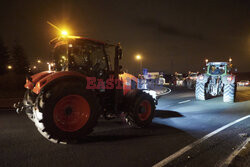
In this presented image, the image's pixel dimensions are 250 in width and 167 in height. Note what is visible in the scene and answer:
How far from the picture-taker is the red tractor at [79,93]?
15.0 ft

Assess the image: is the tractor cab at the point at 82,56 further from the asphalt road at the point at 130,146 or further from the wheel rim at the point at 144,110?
the asphalt road at the point at 130,146

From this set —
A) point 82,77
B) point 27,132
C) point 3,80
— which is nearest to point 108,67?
point 82,77

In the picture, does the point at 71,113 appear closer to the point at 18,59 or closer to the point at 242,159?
the point at 242,159

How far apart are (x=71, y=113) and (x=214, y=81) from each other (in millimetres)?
11840

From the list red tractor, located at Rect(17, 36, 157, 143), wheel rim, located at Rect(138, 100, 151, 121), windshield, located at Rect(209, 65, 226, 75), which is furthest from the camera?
windshield, located at Rect(209, 65, 226, 75)

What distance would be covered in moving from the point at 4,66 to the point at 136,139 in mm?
45292

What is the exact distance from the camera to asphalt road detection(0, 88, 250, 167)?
12.6 feet

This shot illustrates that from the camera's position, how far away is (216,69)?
1439 cm

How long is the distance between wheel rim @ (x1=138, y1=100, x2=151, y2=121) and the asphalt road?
401 mm

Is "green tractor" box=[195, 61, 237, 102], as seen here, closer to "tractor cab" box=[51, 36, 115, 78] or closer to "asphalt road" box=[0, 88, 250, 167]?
"asphalt road" box=[0, 88, 250, 167]

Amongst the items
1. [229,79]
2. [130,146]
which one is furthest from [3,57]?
[130,146]

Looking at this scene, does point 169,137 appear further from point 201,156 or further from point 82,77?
point 82,77

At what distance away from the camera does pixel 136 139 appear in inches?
202

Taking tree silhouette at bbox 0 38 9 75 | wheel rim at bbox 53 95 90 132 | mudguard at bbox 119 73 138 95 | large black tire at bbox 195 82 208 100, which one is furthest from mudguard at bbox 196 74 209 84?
tree silhouette at bbox 0 38 9 75
